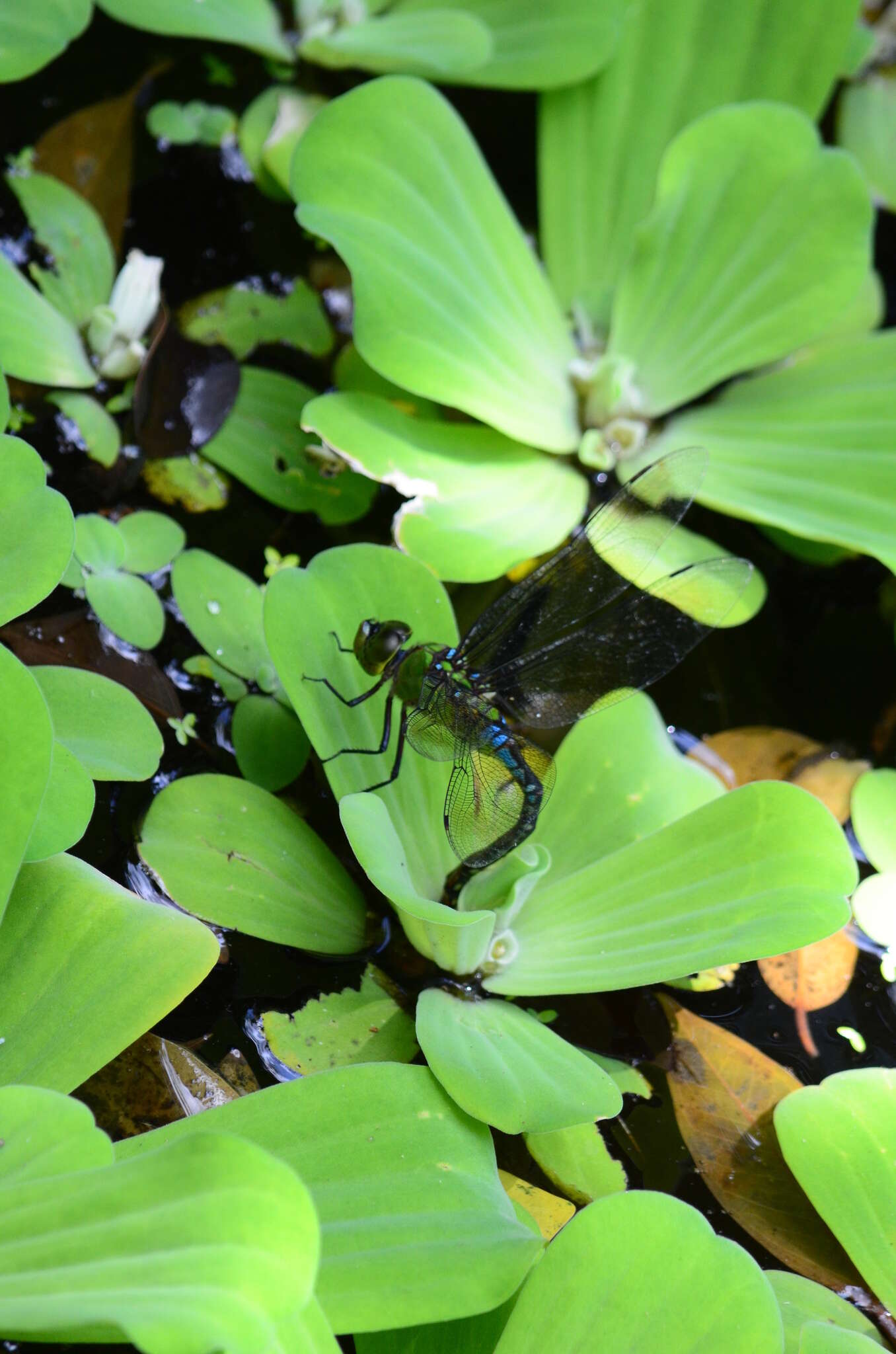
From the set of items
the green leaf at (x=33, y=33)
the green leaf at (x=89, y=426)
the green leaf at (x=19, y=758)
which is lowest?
the green leaf at (x=89, y=426)

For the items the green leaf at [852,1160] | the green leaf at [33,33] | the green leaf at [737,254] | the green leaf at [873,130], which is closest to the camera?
the green leaf at [852,1160]

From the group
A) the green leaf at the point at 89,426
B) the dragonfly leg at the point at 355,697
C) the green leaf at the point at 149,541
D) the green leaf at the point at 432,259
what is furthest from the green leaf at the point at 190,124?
the dragonfly leg at the point at 355,697

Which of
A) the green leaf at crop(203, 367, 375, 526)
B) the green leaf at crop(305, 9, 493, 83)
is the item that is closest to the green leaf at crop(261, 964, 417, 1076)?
the green leaf at crop(203, 367, 375, 526)

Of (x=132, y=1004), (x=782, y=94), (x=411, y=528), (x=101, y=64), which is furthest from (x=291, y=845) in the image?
(x=782, y=94)

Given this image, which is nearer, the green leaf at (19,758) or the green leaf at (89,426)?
the green leaf at (19,758)

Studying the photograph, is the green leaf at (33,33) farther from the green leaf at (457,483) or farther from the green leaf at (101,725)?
the green leaf at (101,725)

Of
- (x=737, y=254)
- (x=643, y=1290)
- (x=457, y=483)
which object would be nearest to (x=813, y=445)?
(x=737, y=254)

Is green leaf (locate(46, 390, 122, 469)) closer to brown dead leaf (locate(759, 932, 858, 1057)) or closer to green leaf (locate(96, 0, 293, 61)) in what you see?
green leaf (locate(96, 0, 293, 61))
